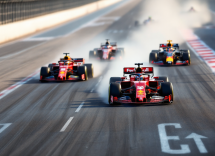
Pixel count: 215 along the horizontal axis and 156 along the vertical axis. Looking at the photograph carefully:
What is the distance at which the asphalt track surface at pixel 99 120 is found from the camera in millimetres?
11484

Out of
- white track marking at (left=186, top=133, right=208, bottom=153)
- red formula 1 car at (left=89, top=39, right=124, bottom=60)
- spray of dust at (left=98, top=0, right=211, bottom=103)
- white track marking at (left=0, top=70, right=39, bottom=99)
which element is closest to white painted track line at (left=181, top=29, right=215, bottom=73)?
spray of dust at (left=98, top=0, right=211, bottom=103)

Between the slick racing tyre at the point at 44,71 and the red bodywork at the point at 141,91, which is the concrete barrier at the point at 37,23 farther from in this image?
the red bodywork at the point at 141,91

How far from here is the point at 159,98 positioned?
647 inches

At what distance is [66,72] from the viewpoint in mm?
22438

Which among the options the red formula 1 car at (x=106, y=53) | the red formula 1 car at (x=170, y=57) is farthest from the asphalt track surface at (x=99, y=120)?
the red formula 1 car at (x=106, y=53)

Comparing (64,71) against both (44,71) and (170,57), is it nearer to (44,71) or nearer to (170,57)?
(44,71)

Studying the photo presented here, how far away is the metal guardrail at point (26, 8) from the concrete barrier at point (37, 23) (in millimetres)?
730

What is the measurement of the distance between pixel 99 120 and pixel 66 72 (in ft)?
27.8

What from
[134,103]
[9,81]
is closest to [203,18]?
[9,81]

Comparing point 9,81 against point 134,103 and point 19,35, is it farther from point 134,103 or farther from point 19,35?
point 19,35

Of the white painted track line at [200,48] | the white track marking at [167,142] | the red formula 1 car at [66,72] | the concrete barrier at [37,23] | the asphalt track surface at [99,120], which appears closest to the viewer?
the white track marking at [167,142]

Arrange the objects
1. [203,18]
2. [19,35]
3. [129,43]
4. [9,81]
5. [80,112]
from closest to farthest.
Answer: [80,112]
[9,81]
[129,43]
[19,35]
[203,18]

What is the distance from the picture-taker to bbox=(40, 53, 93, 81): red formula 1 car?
22.3 meters

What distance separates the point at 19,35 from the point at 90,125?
38081 millimetres
